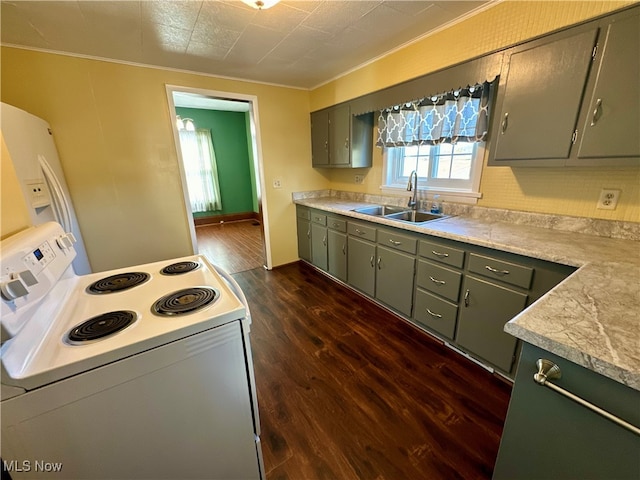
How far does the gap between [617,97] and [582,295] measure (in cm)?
109

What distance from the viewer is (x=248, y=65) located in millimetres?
2668

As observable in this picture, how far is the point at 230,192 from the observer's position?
6586mm

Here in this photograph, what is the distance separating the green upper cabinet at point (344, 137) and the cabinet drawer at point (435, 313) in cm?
170

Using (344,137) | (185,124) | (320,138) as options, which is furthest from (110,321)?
(185,124)

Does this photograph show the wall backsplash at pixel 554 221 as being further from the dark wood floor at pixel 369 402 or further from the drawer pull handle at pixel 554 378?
the drawer pull handle at pixel 554 378

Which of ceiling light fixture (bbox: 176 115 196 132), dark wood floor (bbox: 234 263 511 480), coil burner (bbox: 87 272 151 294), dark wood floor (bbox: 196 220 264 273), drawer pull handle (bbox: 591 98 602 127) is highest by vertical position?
ceiling light fixture (bbox: 176 115 196 132)

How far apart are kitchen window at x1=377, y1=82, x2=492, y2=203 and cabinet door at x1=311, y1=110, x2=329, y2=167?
795 mm

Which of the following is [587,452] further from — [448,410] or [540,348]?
[448,410]

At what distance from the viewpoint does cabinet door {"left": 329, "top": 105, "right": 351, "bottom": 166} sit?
118 inches

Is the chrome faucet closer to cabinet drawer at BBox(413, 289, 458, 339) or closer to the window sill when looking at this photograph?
the window sill

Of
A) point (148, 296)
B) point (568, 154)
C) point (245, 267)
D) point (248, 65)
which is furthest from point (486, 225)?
point (245, 267)

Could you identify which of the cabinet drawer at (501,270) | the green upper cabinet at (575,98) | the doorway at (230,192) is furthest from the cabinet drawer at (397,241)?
the doorway at (230,192)

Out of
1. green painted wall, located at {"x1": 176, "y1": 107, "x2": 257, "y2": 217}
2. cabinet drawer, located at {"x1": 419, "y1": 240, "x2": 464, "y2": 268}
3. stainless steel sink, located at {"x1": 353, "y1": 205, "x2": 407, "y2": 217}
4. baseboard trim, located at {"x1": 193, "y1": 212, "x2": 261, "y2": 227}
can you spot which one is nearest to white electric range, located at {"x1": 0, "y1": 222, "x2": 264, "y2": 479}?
cabinet drawer, located at {"x1": 419, "y1": 240, "x2": 464, "y2": 268}

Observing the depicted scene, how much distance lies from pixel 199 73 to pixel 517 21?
9.33 ft
